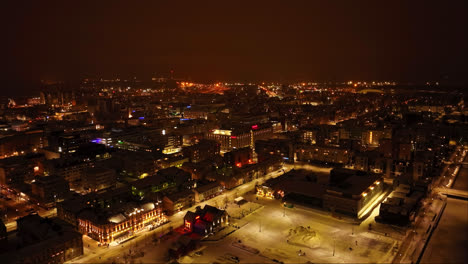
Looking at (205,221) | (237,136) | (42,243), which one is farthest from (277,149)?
(42,243)

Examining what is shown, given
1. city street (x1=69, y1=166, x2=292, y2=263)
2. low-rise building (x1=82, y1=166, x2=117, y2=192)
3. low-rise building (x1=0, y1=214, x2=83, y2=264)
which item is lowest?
city street (x1=69, y1=166, x2=292, y2=263)

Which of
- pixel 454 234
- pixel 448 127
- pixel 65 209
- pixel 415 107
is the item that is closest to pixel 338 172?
pixel 454 234

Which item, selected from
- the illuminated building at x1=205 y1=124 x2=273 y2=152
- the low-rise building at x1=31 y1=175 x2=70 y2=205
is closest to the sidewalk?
the illuminated building at x1=205 y1=124 x2=273 y2=152

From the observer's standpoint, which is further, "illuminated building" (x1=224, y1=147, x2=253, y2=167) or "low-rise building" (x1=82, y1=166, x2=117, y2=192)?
"illuminated building" (x1=224, y1=147, x2=253, y2=167)

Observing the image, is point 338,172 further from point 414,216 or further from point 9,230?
point 9,230

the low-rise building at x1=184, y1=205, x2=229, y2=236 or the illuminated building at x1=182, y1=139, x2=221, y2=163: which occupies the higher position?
the illuminated building at x1=182, y1=139, x2=221, y2=163

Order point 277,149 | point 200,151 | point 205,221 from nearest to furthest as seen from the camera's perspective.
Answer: point 205,221
point 200,151
point 277,149

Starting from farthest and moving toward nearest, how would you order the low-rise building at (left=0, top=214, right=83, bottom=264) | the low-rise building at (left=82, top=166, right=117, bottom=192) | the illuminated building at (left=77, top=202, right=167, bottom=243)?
1. the low-rise building at (left=82, top=166, right=117, bottom=192)
2. the illuminated building at (left=77, top=202, right=167, bottom=243)
3. the low-rise building at (left=0, top=214, right=83, bottom=264)

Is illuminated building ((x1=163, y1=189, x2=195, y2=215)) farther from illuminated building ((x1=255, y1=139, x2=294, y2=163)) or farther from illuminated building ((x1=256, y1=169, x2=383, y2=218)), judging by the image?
illuminated building ((x1=255, y1=139, x2=294, y2=163))

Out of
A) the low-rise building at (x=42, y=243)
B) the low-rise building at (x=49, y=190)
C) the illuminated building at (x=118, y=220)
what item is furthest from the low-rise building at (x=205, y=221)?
the low-rise building at (x=49, y=190)

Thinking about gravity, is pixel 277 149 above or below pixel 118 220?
above

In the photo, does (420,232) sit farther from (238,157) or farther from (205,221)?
(238,157)
